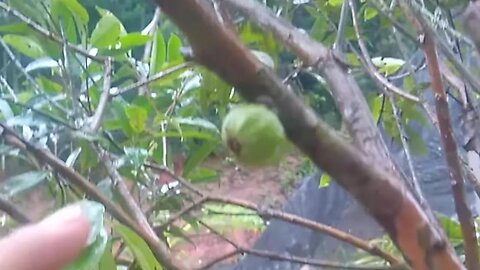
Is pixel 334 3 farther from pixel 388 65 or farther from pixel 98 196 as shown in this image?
pixel 98 196

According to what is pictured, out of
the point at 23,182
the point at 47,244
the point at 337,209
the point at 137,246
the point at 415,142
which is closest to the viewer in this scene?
the point at 47,244

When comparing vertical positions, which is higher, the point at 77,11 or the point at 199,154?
the point at 77,11

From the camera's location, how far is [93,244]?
0.36 meters

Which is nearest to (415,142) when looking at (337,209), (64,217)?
(64,217)

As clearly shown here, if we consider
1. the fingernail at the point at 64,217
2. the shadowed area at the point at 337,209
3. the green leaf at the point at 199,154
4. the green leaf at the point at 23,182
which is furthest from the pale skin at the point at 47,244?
the shadowed area at the point at 337,209

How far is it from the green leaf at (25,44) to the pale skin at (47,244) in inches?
25.3

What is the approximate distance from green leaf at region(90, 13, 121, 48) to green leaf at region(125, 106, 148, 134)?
0.23 ft

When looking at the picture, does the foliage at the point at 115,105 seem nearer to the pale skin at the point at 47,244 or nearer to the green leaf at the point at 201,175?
the green leaf at the point at 201,175

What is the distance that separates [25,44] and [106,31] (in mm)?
145

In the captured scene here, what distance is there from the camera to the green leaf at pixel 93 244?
13.6 inches

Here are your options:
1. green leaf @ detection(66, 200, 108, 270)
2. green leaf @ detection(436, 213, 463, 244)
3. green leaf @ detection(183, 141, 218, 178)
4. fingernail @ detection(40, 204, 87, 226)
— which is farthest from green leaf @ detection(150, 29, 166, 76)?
fingernail @ detection(40, 204, 87, 226)

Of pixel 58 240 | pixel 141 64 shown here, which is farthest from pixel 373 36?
pixel 58 240

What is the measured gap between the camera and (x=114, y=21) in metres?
0.78

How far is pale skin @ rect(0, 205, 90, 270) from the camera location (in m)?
0.22
